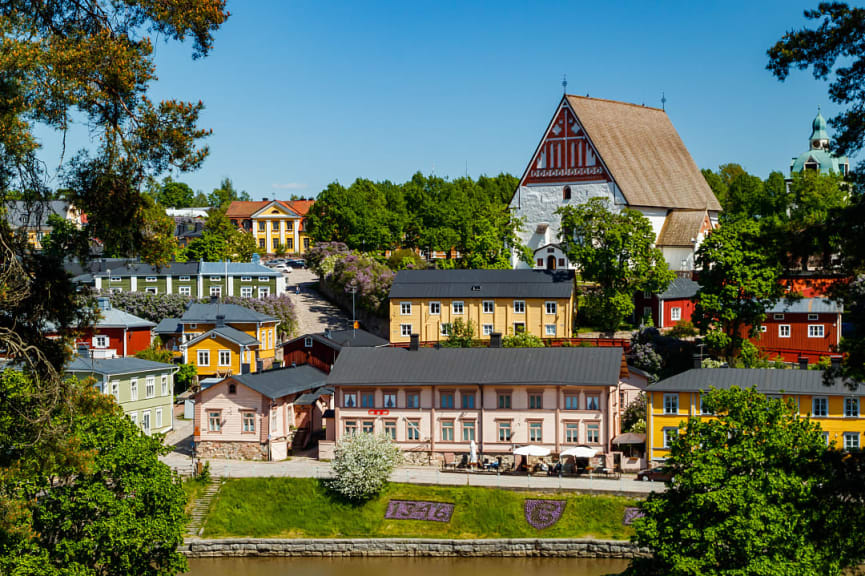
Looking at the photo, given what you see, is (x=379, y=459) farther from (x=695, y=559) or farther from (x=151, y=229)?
(x=151, y=229)

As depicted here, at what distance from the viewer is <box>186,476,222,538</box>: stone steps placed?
39.6 metres

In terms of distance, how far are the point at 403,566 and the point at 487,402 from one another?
9796 millimetres

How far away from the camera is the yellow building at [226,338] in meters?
58.0

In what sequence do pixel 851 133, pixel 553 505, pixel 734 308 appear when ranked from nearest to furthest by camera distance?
1. pixel 851 133
2. pixel 553 505
3. pixel 734 308

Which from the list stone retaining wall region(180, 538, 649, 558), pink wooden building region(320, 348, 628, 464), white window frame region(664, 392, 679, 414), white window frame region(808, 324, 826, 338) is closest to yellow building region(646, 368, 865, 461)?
white window frame region(664, 392, 679, 414)

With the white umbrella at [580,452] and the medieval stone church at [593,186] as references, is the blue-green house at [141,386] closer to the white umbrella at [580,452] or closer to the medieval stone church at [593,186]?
the white umbrella at [580,452]

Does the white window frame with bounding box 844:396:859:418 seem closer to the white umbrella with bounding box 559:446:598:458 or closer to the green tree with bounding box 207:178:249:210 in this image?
the white umbrella with bounding box 559:446:598:458

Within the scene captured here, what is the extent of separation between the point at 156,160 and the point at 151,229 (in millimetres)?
1228

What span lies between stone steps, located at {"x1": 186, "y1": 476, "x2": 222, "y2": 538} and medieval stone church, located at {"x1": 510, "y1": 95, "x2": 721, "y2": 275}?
33.7m

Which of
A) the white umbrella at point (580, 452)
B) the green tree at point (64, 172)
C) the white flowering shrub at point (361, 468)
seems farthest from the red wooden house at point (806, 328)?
the green tree at point (64, 172)

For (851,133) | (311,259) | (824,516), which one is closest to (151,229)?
(851,133)

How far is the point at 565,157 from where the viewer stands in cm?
7375

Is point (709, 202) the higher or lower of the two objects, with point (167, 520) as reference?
higher

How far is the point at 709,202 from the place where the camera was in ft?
267
